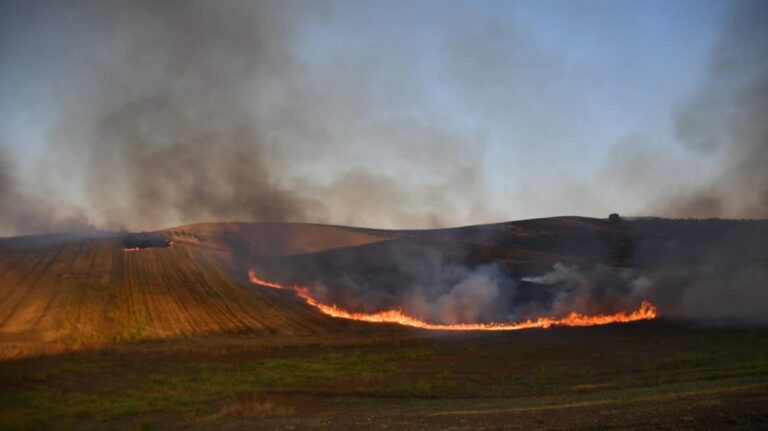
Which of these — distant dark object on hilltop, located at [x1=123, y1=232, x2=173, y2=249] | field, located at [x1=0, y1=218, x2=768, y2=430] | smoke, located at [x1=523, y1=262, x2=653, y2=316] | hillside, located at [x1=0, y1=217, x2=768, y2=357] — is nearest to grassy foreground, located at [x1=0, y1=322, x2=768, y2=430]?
field, located at [x1=0, y1=218, x2=768, y2=430]

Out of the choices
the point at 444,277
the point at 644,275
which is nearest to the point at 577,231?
the point at 644,275

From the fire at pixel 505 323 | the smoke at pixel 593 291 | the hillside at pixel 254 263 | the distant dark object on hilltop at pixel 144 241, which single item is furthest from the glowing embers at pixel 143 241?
the smoke at pixel 593 291

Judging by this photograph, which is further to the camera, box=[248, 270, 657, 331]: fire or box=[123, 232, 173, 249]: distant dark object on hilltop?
box=[123, 232, 173, 249]: distant dark object on hilltop

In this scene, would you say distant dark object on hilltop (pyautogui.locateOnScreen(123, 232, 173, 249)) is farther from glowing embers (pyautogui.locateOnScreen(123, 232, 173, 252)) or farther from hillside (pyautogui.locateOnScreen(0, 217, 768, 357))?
hillside (pyautogui.locateOnScreen(0, 217, 768, 357))

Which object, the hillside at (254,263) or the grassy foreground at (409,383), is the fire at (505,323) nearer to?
the hillside at (254,263)

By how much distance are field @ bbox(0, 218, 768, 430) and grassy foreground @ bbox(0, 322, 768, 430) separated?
4.0 inches

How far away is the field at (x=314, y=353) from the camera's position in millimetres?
17125

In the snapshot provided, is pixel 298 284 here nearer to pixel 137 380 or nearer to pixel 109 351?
pixel 109 351

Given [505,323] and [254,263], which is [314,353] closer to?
[505,323]

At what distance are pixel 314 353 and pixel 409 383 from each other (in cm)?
981

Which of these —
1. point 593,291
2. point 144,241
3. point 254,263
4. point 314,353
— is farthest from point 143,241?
point 593,291

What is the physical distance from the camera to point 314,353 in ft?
106

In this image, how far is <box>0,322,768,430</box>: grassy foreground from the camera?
50.7 feet

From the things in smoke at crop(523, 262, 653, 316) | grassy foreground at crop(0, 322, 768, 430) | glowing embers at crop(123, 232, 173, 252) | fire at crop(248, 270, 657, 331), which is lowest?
grassy foreground at crop(0, 322, 768, 430)
